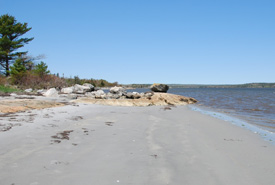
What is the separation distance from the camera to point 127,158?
12.4ft

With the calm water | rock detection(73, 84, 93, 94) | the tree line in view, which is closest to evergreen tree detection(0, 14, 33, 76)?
the tree line

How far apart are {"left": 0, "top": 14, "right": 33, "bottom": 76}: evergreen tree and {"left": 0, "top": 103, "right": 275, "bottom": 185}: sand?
1257 inches

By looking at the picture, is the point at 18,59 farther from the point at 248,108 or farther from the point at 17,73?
the point at 248,108

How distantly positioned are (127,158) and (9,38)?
3788 centimetres

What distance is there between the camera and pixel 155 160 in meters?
3.74

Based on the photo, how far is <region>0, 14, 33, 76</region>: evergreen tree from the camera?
1270 inches

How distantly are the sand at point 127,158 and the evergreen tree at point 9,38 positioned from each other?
105ft

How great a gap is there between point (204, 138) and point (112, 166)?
10.4 ft

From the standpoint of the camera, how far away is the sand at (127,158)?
2.96 metres

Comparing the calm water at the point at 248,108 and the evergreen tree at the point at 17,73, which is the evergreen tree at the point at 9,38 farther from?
the calm water at the point at 248,108

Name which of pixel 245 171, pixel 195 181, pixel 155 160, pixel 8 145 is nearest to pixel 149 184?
pixel 195 181

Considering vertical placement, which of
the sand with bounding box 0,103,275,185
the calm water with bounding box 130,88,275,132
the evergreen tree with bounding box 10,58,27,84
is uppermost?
the evergreen tree with bounding box 10,58,27,84

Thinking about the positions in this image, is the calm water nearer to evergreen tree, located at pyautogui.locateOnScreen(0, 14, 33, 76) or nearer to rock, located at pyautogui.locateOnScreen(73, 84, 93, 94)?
rock, located at pyautogui.locateOnScreen(73, 84, 93, 94)

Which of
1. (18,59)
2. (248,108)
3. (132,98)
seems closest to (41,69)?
(18,59)
